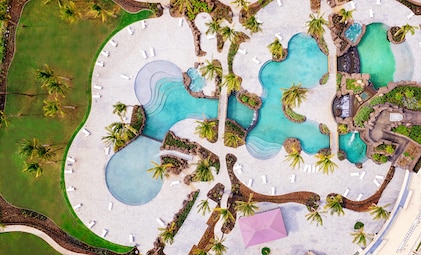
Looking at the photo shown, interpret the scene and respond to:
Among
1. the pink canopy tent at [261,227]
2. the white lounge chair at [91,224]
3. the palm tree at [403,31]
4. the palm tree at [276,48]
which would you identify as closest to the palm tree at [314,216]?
the pink canopy tent at [261,227]

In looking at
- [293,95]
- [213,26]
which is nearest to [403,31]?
[293,95]

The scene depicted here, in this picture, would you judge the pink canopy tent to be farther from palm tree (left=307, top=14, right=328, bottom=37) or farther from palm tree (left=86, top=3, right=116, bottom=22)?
palm tree (left=86, top=3, right=116, bottom=22)

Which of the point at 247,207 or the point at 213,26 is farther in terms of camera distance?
the point at 213,26

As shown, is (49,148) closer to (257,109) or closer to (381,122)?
(257,109)

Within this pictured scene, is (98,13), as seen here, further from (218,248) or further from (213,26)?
(218,248)

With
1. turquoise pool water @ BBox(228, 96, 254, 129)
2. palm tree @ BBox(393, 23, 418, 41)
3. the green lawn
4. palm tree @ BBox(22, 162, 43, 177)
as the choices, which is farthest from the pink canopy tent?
palm tree @ BBox(393, 23, 418, 41)

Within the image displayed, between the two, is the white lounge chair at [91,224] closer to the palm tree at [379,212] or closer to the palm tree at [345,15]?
the palm tree at [379,212]
